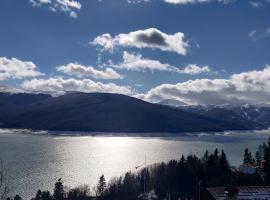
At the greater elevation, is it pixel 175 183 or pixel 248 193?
pixel 248 193

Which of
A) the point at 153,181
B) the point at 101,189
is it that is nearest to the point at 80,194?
the point at 101,189

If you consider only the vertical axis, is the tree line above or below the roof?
below

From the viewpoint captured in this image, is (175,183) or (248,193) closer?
(248,193)

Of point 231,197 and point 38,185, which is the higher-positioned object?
point 231,197

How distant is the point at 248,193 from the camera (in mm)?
51000

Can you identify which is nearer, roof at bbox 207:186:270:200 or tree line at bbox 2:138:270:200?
roof at bbox 207:186:270:200

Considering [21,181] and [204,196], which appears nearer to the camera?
[204,196]

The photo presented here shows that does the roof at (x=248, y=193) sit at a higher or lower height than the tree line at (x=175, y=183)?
higher

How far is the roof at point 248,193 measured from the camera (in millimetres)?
49625

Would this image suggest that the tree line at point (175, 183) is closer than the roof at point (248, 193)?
No

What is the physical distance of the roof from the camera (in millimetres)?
49625

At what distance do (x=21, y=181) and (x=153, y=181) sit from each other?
2131 inches

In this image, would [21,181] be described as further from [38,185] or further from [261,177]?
[261,177]

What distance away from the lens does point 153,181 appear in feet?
463
